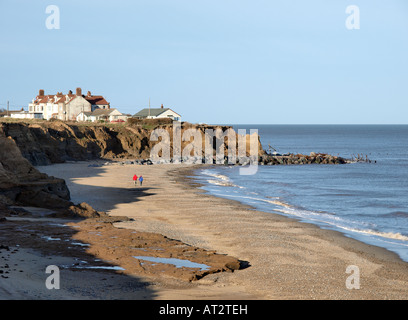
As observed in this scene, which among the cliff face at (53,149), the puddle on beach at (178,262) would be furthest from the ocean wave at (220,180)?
the puddle on beach at (178,262)

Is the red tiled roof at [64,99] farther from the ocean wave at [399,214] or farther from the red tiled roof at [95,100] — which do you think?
the ocean wave at [399,214]

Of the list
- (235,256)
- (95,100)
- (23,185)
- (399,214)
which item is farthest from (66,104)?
(235,256)

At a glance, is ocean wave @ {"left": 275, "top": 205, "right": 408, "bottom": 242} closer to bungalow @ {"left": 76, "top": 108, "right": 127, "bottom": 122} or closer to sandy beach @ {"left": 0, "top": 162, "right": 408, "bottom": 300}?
sandy beach @ {"left": 0, "top": 162, "right": 408, "bottom": 300}

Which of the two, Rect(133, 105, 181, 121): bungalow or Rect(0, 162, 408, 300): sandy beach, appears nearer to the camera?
Rect(0, 162, 408, 300): sandy beach

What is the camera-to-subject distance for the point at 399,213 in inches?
1313

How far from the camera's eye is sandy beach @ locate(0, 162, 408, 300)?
14.6 meters

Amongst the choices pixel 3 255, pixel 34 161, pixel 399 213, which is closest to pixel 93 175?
pixel 34 161

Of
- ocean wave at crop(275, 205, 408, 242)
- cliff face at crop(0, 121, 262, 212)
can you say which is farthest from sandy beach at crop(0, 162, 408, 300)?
cliff face at crop(0, 121, 262, 212)

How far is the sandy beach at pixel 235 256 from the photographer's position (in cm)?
1459

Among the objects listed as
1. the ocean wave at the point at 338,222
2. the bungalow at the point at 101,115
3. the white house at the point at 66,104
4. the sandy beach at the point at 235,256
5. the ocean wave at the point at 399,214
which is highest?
the white house at the point at 66,104

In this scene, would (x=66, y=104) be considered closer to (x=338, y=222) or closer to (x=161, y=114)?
(x=161, y=114)

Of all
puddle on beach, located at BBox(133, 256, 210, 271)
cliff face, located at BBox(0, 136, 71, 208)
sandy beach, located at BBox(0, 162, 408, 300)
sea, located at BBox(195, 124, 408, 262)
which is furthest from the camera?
sea, located at BBox(195, 124, 408, 262)

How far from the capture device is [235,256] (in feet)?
65.5

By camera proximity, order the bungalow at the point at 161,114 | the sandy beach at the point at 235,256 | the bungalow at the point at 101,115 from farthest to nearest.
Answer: the bungalow at the point at 161,114 → the bungalow at the point at 101,115 → the sandy beach at the point at 235,256
